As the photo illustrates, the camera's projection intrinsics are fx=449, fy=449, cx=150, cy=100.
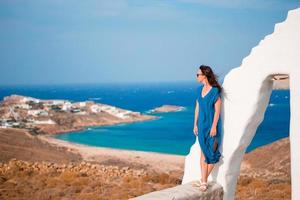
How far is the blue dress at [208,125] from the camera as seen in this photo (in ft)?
17.4

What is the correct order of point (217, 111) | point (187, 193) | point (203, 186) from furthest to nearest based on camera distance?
point (217, 111) < point (203, 186) < point (187, 193)

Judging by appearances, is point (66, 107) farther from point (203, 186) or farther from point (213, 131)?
point (203, 186)

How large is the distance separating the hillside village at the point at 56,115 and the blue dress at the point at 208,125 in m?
46.5

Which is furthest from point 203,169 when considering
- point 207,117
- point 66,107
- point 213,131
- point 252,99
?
point 66,107

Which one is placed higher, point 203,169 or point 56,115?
point 56,115

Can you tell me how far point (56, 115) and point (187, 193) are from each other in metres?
56.8

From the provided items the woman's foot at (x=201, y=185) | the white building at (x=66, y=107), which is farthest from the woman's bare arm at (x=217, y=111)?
the white building at (x=66, y=107)

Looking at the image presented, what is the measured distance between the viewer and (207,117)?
5.34 m

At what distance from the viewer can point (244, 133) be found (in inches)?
220

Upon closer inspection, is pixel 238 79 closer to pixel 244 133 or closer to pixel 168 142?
pixel 244 133

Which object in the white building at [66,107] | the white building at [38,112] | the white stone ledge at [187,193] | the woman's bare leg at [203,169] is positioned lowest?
the white stone ledge at [187,193]

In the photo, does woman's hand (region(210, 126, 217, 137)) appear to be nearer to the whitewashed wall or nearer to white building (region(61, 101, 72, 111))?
the whitewashed wall

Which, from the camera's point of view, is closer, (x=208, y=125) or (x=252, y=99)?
(x=208, y=125)

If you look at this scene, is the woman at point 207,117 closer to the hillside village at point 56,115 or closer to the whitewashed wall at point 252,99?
the whitewashed wall at point 252,99
